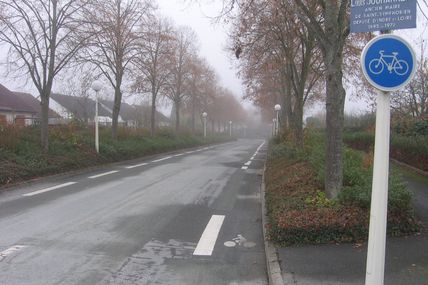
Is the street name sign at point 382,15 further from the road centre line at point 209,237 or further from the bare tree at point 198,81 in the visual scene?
the bare tree at point 198,81

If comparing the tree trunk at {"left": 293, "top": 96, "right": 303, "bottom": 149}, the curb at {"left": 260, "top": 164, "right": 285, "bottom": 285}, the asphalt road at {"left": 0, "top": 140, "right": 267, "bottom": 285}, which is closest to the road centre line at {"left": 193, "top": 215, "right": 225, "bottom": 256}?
the asphalt road at {"left": 0, "top": 140, "right": 267, "bottom": 285}

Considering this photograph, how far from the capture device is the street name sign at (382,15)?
14.3 feet

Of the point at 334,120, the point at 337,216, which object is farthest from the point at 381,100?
the point at 334,120

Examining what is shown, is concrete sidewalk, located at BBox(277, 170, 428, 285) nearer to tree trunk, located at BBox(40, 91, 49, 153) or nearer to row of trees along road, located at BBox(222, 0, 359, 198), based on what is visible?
row of trees along road, located at BBox(222, 0, 359, 198)

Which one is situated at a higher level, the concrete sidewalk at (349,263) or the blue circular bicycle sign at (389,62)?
the blue circular bicycle sign at (389,62)

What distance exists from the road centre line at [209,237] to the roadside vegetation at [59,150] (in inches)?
294

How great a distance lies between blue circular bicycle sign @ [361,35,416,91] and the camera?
13.7ft

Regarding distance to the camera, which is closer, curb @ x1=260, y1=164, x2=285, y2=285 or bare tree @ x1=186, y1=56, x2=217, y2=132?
curb @ x1=260, y1=164, x2=285, y2=285

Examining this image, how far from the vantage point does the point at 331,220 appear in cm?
705

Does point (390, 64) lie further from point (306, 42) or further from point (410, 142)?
point (410, 142)

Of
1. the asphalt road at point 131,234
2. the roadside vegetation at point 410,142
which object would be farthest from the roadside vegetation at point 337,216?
the roadside vegetation at point 410,142

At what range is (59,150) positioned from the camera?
19203 mm

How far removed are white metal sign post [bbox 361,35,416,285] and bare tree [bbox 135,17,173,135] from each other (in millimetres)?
22163

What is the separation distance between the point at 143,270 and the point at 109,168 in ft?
47.8
